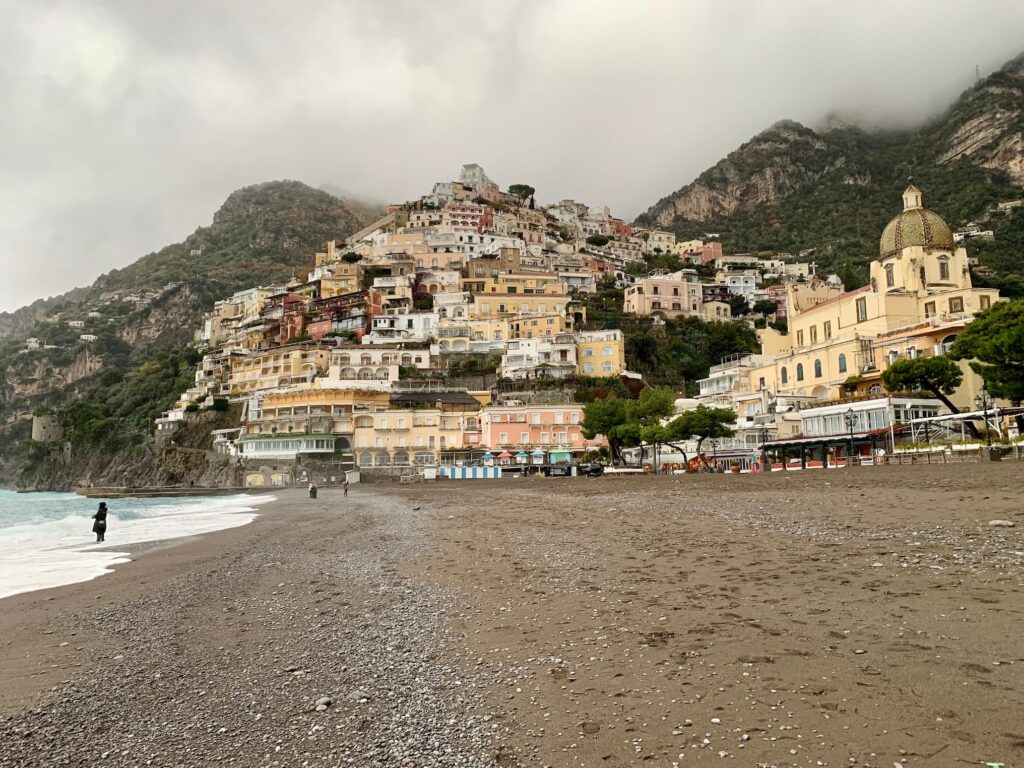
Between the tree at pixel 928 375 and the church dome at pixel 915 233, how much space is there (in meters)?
16.8

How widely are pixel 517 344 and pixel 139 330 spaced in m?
108

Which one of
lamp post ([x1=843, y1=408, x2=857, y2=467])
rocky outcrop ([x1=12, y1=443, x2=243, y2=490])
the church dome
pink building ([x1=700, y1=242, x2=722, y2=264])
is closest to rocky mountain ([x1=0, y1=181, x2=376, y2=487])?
rocky outcrop ([x1=12, y1=443, x2=243, y2=490])

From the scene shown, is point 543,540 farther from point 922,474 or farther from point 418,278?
point 418,278

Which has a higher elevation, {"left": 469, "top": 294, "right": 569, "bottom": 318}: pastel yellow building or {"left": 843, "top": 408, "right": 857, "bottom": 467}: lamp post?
{"left": 469, "top": 294, "right": 569, "bottom": 318}: pastel yellow building

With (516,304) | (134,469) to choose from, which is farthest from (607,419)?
(134,469)

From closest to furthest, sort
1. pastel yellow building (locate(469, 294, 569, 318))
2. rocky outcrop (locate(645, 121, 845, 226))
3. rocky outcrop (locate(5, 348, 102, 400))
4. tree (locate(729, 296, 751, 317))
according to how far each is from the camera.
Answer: pastel yellow building (locate(469, 294, 569, 318)) < tree (locate(729, 296, 751, 317)) < rocky outcrop (locate(5, 348, 102, 400)) < rocky outcrop (locate(645, 121, 845, 226))

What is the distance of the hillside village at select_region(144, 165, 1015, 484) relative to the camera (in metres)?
44.4

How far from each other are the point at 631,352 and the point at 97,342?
118044mm

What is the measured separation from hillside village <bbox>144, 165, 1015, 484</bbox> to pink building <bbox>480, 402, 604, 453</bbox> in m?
0.15

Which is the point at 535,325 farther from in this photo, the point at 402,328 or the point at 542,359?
the point at 402,328

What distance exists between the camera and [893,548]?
33.1ft

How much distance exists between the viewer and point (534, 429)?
65.6 meters

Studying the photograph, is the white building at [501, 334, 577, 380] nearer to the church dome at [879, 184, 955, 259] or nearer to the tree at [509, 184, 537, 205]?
the church dome at [879, 184, 955, 259]

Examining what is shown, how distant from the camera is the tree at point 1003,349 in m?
25.8
